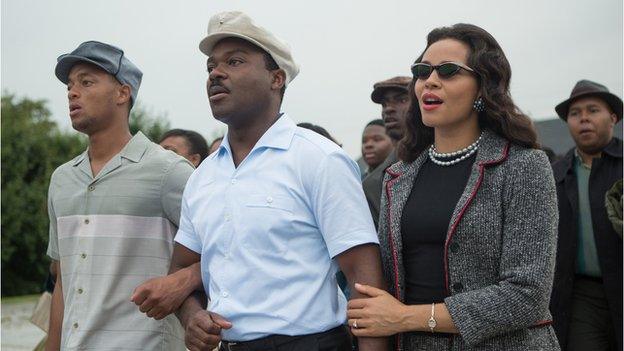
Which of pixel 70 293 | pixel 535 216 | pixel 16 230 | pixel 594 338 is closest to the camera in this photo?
pixel 535 216

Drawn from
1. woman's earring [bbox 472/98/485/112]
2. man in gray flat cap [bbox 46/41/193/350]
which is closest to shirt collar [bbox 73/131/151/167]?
man in gray flat cap [bbox 46/41/193/350]

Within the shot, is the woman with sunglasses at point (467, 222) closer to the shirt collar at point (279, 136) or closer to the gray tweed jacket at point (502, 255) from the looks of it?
the gray tweed jacket at point (502, 255)

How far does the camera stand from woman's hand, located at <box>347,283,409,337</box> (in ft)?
8.93

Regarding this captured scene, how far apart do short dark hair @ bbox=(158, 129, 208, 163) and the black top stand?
4.17 metres

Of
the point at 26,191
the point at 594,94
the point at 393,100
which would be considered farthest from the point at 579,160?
the point at 26,191

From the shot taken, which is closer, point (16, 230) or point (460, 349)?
point (460, 349)

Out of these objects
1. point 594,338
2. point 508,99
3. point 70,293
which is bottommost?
point 594,338

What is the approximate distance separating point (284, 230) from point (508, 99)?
3.25ft

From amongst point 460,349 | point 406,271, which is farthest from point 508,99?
point 460,349

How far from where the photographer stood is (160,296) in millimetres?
3217

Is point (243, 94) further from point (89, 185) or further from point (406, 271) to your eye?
point (89, 185)

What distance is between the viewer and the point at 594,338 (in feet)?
17.3

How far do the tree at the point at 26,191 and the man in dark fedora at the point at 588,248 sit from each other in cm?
1749

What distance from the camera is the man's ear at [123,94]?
4.24m
